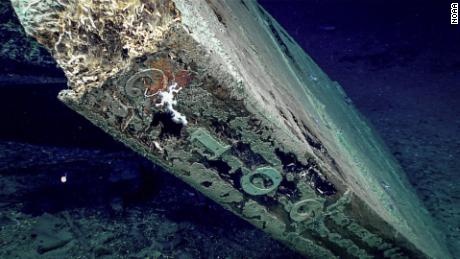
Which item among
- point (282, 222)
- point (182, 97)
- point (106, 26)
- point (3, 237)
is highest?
point (106, 26)

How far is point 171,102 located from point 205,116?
98mm

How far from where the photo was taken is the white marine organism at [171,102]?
740mm

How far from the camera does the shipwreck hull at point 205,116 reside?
674 mm

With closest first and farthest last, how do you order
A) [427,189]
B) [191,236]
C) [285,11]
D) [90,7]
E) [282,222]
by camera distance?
[90,7]
[282,222]
[191,236]
[427,189]
[285,11]

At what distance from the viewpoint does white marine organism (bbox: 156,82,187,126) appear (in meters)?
0.74

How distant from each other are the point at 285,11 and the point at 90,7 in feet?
30.2

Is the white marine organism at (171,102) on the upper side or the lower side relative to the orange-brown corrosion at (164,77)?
lower

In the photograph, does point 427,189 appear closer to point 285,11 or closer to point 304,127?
point 304,127

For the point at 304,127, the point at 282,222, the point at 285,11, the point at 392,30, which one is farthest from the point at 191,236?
the point at 285,11

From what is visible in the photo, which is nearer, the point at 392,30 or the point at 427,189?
the point at 427,189

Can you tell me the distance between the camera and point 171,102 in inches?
30.0

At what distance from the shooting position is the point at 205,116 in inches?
31.3

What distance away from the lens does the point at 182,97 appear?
755 millimetres

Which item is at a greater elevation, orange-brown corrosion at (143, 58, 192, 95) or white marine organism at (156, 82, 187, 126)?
orange-brown corrosion at (143, 58, 192, 95)
